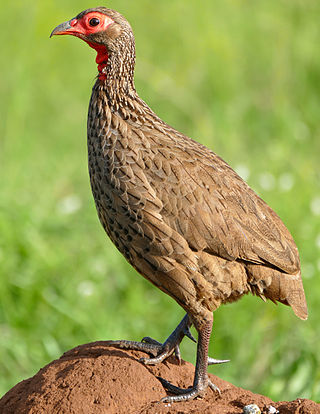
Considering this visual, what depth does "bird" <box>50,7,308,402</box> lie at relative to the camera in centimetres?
378

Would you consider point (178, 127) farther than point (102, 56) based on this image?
Yes

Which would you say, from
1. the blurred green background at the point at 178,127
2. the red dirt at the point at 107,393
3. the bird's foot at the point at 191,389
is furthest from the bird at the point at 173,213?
the blurred green background at the point at 178,127

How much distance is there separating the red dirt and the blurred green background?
1.36 meters

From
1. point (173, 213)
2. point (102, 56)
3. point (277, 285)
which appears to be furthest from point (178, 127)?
point (173, 213)

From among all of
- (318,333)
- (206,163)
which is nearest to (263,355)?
(318,333)

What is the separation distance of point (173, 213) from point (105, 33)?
116 cm

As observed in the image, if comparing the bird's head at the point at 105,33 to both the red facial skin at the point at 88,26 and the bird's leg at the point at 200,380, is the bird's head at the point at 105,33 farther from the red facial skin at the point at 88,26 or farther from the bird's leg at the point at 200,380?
the bird's leg at the point at 200,380

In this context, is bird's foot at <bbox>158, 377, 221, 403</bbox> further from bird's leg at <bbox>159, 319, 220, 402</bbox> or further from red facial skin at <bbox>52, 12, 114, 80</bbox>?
red facial skin at <bbox>52, 12, 114, 80</bbox>

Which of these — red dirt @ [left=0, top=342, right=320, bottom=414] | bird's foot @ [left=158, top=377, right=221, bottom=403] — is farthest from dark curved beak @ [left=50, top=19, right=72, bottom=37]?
bird's foot @ [left=158, top=377, right=221, bottom=403]

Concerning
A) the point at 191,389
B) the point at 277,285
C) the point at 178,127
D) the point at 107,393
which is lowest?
the point at 107,393

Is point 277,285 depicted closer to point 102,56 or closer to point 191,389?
point 191,389

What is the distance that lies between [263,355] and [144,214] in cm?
295

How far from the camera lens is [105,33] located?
161 inches

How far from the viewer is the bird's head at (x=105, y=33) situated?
13.4ft
